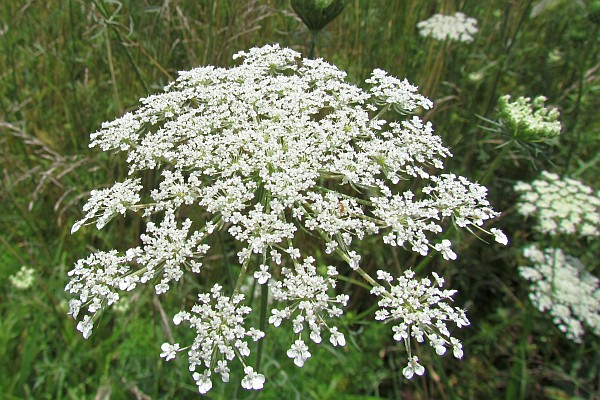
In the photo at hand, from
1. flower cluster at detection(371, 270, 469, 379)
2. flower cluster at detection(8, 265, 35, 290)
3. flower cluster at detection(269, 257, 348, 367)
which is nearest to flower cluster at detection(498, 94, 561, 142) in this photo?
flower cluster at detection(371, 270, 469, 379)

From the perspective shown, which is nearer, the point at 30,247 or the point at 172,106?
the point at 172,106

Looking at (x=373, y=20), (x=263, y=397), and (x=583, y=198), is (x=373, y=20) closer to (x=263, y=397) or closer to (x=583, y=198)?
(x=583, y=198)

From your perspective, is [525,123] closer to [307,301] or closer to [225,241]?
[307,301]

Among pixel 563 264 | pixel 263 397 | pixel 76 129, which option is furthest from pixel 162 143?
pixel 563 264

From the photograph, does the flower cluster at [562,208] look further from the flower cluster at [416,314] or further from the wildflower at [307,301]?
the wildflower at [307,301]

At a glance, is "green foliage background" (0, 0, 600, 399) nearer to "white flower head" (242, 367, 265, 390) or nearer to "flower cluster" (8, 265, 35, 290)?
"flower cluster" (8, 265, 35, 290)

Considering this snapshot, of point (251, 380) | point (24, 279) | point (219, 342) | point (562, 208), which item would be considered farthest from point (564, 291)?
point (24, 279)

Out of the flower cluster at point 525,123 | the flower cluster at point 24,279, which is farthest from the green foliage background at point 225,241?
the flower cluster at point 525,123
